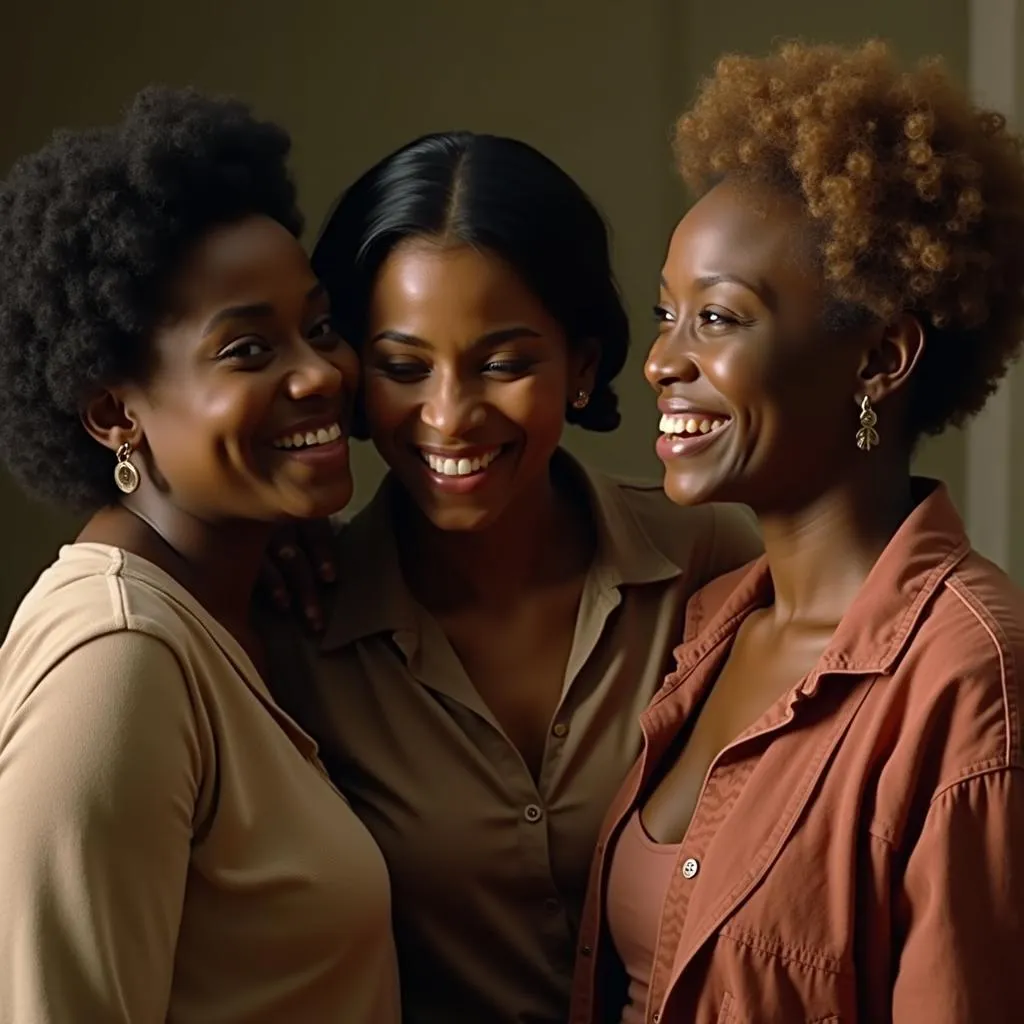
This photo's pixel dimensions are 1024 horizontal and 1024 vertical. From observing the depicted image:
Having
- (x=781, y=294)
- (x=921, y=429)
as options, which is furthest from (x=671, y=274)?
(x=921, y=429)

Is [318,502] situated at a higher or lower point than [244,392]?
lower

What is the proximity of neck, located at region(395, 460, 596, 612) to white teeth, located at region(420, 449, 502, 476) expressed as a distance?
0.47 feet

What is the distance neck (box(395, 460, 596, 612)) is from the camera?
184cm

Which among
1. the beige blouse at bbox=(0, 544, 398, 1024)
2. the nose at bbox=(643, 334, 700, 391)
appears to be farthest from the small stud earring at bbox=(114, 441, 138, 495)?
the nose at bbox=(643, 334, 700, 391)

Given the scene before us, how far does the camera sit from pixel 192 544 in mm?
1597

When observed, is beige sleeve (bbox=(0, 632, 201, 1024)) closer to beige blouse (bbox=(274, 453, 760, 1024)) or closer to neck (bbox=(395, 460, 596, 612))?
beige blouse (bbox=(274, 453, 760, 1024))

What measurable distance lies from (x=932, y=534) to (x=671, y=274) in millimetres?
356

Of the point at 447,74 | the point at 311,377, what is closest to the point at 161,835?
the point at 311,377

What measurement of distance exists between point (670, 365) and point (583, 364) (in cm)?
30

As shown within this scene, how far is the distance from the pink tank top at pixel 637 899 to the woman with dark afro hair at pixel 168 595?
23cm

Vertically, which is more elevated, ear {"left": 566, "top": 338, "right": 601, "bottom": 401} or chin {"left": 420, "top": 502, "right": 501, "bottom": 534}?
ear {"left": 566, "top": 338, "right": 601, "bottom": 401}

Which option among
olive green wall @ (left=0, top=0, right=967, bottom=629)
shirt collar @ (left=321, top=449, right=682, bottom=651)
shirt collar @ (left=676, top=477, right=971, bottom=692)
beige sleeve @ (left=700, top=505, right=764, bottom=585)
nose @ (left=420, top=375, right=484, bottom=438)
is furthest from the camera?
olive green wall @ (left=0, top=0, right=967, bottom=629)

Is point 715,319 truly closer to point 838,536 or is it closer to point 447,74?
point 838,536

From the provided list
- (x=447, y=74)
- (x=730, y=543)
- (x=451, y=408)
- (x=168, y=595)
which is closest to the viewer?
(x=168, y=595)
